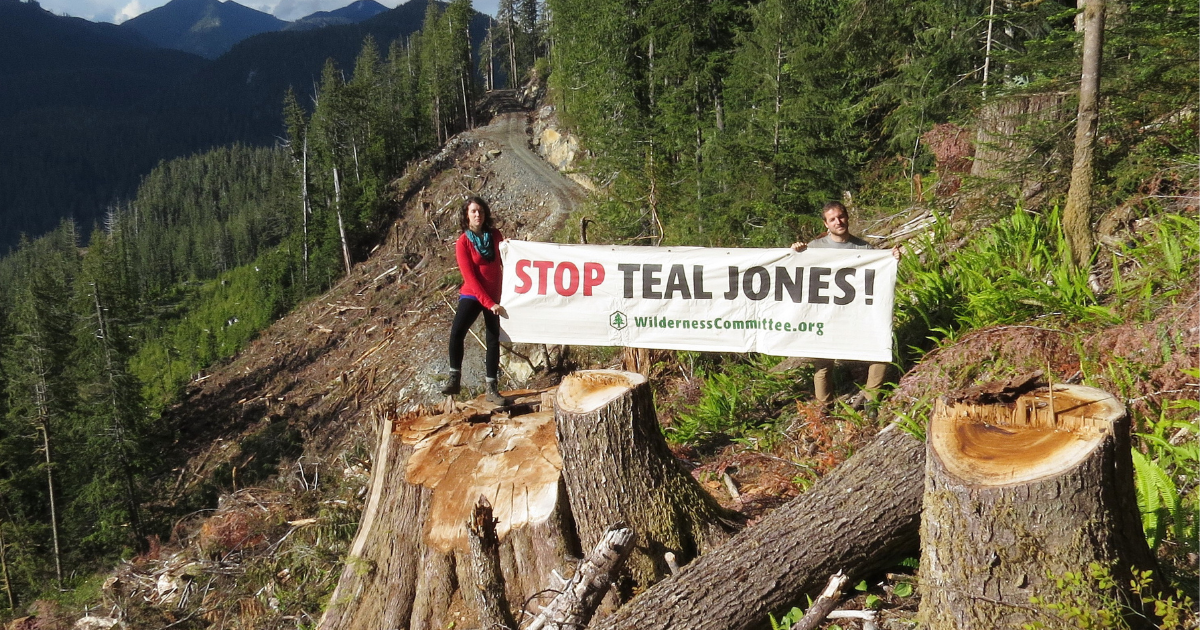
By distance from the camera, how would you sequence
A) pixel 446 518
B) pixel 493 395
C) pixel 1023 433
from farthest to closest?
1. pixel 493 395
2. pixel 446 518
3. pixel 1023 433

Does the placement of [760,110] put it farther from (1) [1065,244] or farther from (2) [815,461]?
(2) [815,461]

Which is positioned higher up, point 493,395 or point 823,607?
point 493,395

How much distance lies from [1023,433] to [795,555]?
1.30 m

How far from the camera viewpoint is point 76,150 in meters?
199

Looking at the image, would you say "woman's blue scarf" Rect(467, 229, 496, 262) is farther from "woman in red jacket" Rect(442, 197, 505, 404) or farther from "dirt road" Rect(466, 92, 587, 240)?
"dirt road" Rect(466, 92, 587, 240)

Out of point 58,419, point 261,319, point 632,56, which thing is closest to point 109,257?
point 261,319

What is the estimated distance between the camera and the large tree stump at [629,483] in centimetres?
402

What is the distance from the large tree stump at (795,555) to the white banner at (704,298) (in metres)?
2.05

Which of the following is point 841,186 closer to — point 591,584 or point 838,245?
point 838,245

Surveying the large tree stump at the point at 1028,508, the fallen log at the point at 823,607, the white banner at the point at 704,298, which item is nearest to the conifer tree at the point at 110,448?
the white banner at the point at 704,298

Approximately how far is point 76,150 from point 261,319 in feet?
635

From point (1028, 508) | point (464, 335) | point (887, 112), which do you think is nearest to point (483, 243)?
point (464, 335)

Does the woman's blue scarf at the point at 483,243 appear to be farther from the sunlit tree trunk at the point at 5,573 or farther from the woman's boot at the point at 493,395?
the sunlit tree trunk at the point at 5,573

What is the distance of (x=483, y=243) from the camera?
6031mm
